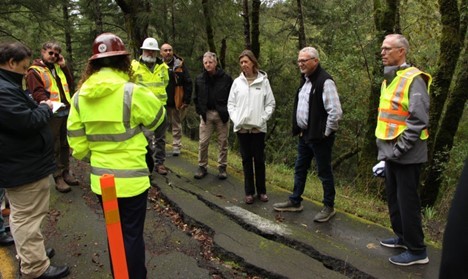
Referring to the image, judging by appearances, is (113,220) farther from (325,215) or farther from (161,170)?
(161,170)

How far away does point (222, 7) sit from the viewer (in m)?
13.1

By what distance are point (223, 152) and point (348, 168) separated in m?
12.9

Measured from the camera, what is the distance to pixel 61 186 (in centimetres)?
587

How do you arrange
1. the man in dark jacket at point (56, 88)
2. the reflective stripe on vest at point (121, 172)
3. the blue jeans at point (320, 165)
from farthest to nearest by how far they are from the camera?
the man in dark jacket at point (56, 88), the blue jeans at point (320, 165), the reflective stripe on vest at point (121, 172)

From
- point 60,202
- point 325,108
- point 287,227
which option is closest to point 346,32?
point 325,108

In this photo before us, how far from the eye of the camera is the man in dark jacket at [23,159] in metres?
3.25

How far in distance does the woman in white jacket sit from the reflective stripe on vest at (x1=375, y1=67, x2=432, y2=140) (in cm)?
186

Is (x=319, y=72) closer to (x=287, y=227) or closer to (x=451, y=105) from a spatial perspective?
(x=287, y=227)

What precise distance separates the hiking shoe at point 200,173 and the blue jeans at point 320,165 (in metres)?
2.08

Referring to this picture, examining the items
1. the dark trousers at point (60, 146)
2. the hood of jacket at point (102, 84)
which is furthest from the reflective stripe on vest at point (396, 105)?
the dark trousers at point (60, 146)

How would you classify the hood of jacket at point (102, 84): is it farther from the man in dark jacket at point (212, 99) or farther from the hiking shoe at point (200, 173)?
the hiking shoe at point (200, 173)

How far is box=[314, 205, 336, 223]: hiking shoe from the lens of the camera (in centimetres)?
505

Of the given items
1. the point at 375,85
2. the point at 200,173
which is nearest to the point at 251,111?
the point at 200,173

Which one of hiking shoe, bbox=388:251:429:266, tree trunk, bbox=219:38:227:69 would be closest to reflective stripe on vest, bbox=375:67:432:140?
hiking shoe, bbox=388:251:429:266
